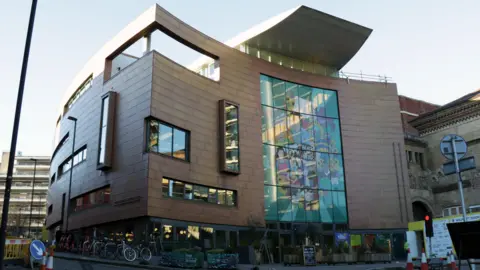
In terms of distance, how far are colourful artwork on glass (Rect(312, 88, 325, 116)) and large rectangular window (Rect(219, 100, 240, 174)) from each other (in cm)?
911

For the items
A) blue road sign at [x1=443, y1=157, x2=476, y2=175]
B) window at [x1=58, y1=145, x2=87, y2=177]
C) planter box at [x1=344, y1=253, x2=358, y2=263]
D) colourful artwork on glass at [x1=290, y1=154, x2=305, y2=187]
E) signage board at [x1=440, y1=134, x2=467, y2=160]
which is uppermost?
window at [x1=58, y1=145, x2=87, y2=177]

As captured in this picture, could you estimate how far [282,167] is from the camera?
38.8m

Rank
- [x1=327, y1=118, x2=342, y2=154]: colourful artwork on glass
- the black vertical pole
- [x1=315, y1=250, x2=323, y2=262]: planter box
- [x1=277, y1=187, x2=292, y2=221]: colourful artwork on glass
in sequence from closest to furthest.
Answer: the black vertical pole, [x1=315, y1=250, x2=323, y2=262]: planter box, [x1=277, y1=187, x2=292, y2=221]: colourful artwork on glass, [x1=327, y1=118, x2=342, y2=154]: colourful artwork on glass

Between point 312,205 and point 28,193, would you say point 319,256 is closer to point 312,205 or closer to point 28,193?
point 312,205

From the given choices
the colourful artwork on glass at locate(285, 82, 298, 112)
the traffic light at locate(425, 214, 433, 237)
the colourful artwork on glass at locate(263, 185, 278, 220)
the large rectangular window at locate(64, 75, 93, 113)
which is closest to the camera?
the traffic light at locate(425, 214, 433, 237)

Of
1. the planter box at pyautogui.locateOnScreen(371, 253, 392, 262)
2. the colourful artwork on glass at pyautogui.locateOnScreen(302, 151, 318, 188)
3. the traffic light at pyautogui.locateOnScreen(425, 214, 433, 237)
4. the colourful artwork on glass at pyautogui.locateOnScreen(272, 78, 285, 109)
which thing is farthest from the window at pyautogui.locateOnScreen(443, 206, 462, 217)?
the traffic light at pyautogui.locateOnScreen(425, 214, 433, 237)

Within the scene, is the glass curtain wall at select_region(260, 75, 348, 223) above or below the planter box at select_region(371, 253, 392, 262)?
above

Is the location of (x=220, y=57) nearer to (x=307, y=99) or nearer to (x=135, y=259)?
(x=307, y=99)

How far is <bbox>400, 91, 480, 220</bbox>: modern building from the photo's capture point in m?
44.0

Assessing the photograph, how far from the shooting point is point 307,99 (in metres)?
42.3

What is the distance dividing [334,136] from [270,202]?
32.0 feet

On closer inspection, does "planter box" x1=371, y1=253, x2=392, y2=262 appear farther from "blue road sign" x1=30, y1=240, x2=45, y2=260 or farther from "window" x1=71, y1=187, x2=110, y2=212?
"blue road sign" x1=30, y1=240, x2=45, y2=260

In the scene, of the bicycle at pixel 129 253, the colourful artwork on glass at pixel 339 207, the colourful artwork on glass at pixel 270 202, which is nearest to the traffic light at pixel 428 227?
the bicycle at pixel 129 253

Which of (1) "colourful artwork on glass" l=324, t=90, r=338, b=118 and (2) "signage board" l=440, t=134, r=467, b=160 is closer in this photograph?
(2) "signage board" l=440, t=134, r=467, b=160
